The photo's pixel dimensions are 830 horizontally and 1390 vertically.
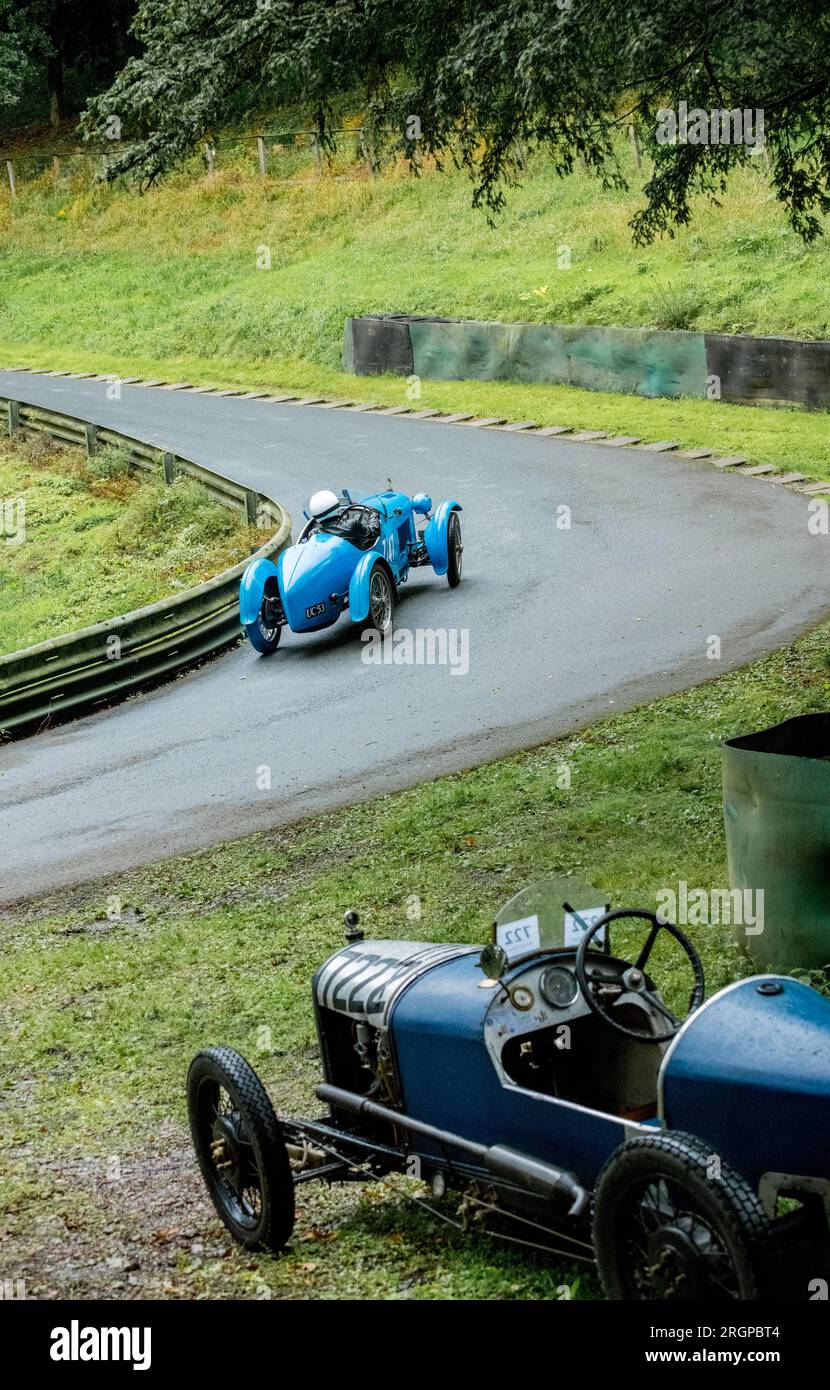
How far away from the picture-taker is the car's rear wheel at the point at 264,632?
1656 centimetres

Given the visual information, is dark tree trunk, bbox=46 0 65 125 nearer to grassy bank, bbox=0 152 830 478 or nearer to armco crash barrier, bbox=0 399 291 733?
→ grassy bank, bbox=0 152 830 478

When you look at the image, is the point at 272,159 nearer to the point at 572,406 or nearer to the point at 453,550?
the point at 572,406

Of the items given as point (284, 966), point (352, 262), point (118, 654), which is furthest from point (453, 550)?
point (352, 262)

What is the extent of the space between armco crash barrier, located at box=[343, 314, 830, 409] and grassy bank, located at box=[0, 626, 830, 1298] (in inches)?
474

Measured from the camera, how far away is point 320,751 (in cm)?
1352

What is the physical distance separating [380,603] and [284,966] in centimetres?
809

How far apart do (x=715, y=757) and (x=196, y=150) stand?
625 centimetres

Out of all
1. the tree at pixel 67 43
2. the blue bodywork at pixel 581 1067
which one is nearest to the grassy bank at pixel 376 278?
the tree at pixel 67 43

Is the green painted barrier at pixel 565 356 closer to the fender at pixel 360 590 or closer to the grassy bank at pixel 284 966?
the fender at pixel 360 590

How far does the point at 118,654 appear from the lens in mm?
16266

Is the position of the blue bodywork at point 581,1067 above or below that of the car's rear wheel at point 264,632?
above

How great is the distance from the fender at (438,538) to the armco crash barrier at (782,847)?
10239 millimetres

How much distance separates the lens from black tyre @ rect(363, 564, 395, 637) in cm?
1664

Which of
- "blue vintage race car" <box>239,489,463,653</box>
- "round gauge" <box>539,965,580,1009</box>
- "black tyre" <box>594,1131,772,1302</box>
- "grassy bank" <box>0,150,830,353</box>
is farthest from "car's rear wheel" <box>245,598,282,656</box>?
"grassy bank" <box>0,150,830,353</box>
